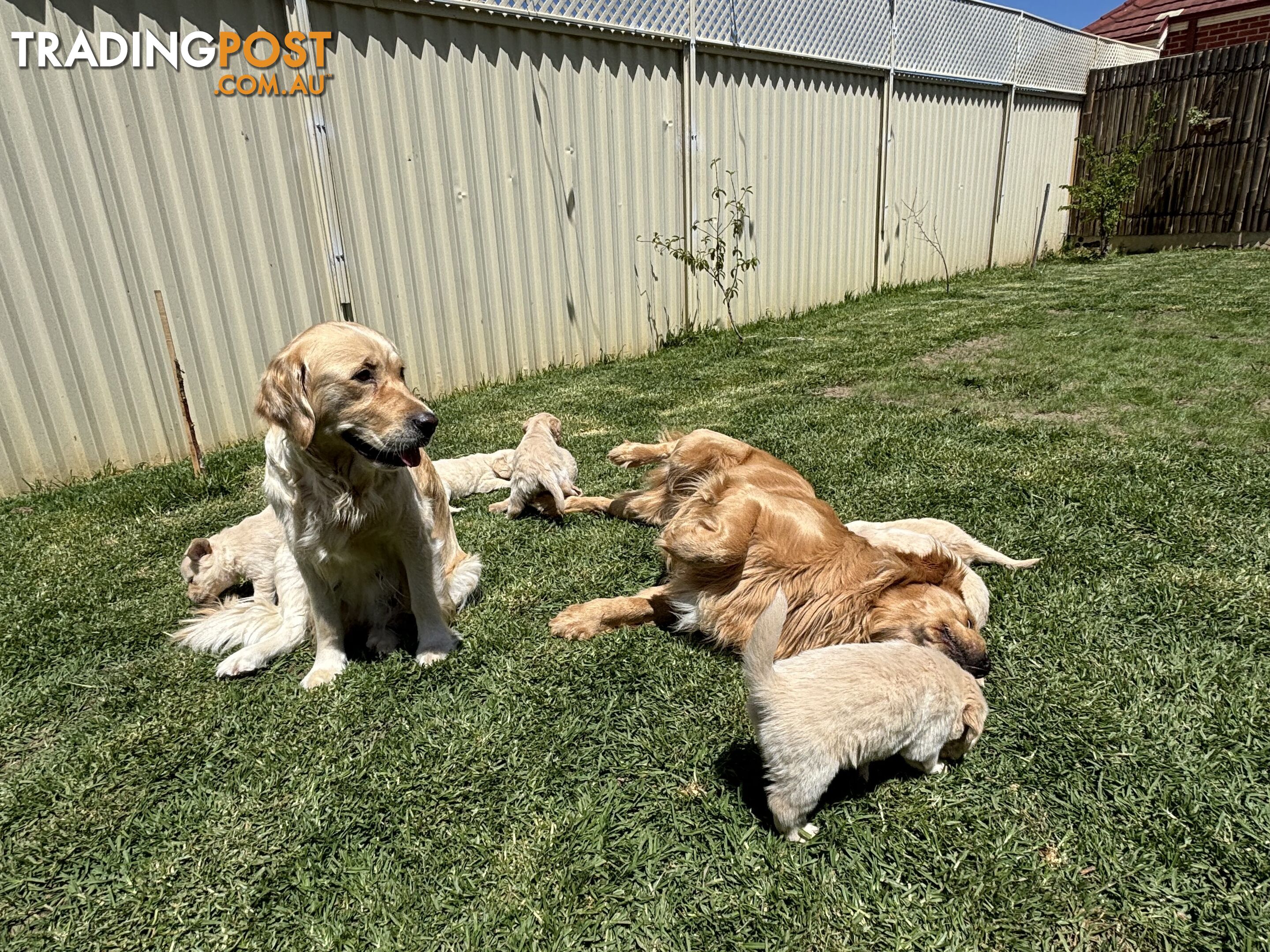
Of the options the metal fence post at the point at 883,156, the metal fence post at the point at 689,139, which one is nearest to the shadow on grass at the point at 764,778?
the metal fence post at the point at 689,139

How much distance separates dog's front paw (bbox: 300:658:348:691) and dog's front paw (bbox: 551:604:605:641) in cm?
77

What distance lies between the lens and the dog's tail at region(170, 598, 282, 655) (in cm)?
255

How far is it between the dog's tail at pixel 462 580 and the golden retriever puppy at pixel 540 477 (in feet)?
2.21

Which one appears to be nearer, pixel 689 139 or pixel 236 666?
pixel 236 666

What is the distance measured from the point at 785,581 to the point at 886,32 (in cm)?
979

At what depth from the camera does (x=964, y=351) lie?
6523mm

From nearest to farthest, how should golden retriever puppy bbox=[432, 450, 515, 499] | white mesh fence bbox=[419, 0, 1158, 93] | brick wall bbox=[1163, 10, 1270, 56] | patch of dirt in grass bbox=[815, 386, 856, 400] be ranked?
golden retriever puppy bbox=[432, 450, 515, 499]
patch of dirt in grass bbox=[815, 386, 856, 400]
white mesh fence bbox=[419, 0, 1158, 93]
brick wall bbox=[1163, 10, 1270, 56]

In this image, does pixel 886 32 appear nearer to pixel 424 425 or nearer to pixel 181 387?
pixel 181 387

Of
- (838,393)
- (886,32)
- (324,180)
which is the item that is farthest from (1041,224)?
(324,180)

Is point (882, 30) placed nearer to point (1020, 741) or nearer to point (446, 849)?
point (1020, 741)

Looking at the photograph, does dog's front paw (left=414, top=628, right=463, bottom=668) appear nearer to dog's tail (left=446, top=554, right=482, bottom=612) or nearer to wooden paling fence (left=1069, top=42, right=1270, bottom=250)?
dog's tail (left=446, top=554, right=482, bottom=612)

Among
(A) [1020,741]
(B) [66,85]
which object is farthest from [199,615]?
(B) [66,85]

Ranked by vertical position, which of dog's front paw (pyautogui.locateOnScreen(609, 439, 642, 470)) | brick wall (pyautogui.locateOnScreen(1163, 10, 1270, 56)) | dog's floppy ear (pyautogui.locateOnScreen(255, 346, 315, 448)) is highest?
brick wall (pyautogui.locateOnScreen(1163, 10, 1270, 56))

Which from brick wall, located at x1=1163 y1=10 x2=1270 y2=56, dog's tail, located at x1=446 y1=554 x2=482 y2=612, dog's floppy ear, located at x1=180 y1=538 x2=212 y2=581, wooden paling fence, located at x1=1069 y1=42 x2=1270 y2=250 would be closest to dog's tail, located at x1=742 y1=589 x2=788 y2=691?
dog's tail, located at x1=446 y1=554 x2=482 y2=612
